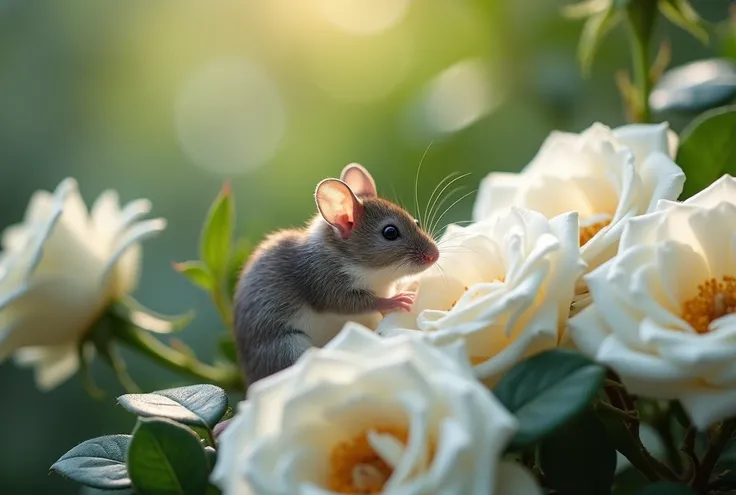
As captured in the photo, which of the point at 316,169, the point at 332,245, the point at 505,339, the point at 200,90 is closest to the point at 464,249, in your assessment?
the point at 505,339

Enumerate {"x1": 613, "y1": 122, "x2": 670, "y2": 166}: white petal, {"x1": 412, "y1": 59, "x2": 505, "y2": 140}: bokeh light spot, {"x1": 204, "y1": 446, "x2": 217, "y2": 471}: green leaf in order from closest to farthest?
{"x1": 204, "y1": 446, "x2": 217, "y2": 471}: green leaf → {"x1": 613, "y1": 122, "x2": 670, "y2": 166}: white petal → {"x1": 412, "y1": 59, "x2": 505, "y2": 140}: bokeh light spot

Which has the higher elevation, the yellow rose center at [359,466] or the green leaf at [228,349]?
the yellow rose center at [359,466]

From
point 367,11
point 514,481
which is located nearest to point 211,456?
point 514,481

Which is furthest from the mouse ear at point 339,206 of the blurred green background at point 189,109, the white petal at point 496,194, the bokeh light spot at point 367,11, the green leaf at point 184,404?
the bokeh light spot at point 367,11

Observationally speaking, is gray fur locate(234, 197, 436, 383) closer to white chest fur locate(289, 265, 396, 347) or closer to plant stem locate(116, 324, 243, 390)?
white chest fur locate(289, 265, 396, 347)

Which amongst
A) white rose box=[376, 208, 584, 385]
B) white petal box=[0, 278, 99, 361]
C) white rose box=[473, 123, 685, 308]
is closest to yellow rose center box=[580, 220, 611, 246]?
white rose box=[473, 123, 685, 308]

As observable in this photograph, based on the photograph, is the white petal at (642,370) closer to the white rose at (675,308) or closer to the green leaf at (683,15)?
the white rose at (675,308)
